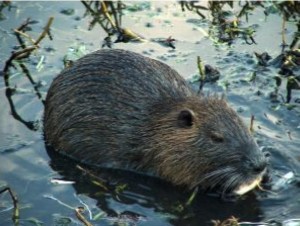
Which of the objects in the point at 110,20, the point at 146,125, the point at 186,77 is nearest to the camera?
the point at 146,125

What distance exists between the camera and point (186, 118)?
5.30m

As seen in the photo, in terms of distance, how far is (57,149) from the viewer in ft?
19.3

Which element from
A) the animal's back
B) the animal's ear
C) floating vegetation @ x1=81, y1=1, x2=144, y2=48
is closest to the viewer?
the animal's ear

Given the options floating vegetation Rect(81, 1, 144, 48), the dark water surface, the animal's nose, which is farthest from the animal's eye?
floating vegetation Rect(81, 1, 144, 48)

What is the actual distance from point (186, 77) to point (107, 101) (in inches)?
57.4

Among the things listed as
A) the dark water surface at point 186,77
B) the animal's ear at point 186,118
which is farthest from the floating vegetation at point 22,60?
the animal's ear at point 186,118

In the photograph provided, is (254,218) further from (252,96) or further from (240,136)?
(252,96)

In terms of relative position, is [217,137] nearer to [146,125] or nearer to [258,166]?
[258,166]

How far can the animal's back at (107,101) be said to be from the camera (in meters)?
5.59

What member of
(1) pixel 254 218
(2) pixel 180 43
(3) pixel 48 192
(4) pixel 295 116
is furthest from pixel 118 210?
(2) pixel 180 43

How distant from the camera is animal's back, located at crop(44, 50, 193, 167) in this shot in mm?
5586

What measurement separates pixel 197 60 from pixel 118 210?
7.59 feet

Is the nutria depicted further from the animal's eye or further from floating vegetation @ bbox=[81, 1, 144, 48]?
floating vegetation @ bbox=[81, 1, 144, 48]

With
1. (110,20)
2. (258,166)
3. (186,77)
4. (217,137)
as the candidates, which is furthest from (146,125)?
(110,20)
